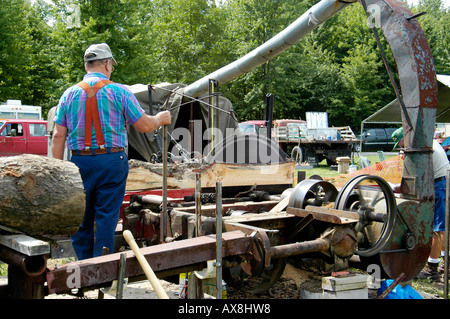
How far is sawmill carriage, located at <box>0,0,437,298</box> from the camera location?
2676mm

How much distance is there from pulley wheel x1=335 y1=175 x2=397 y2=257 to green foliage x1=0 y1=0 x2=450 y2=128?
1498 centimetres

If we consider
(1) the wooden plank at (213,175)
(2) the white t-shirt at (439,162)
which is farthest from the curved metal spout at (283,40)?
(2) the white t-shirt at (439,162)

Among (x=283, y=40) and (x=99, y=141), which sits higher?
(x=283, y=40)

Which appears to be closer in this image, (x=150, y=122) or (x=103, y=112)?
(x=103, y=112)

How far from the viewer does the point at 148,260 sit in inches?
106

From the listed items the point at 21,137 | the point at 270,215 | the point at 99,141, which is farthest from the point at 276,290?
the point at 21,137

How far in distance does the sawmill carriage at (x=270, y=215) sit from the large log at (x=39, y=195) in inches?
7.1

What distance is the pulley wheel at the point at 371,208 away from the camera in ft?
13.2

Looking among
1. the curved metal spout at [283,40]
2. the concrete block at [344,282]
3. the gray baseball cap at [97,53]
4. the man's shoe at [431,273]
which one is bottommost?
the man's shoe at [431,273]

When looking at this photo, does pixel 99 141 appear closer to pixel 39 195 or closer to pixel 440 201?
pixel 39 195

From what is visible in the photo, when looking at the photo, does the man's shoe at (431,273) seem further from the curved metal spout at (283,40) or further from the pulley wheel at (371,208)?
the curved metal spout at (283,40)

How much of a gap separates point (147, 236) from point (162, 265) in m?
1.67

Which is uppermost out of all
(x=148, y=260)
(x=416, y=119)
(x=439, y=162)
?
(x=416, y=119)

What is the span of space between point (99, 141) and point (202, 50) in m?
23.8
